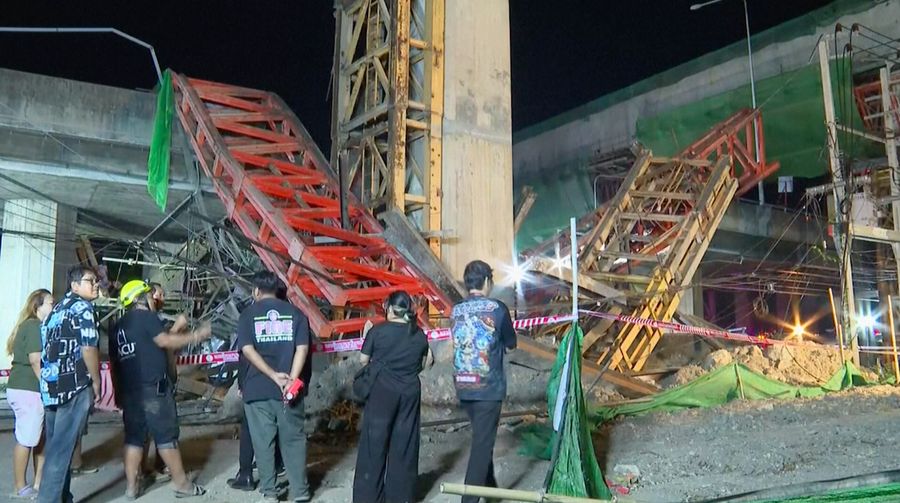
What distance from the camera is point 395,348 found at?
4.92 metres

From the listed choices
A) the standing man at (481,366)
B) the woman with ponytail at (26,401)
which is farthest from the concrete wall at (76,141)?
the standing man at (481,366)

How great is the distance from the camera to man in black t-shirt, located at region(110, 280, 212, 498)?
5.09 meters

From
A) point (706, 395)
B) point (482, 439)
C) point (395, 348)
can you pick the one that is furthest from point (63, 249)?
point (706, 395)

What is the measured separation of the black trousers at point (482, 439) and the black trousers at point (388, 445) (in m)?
0.43

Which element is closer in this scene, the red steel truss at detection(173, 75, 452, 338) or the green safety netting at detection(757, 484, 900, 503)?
the green safety netting at detection(757, 484, 900, 503)

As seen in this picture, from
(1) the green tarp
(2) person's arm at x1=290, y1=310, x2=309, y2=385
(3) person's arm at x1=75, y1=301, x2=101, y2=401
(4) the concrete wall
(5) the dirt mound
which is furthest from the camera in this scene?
(5) the dirt mound

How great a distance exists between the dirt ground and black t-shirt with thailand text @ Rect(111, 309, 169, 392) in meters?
0.90

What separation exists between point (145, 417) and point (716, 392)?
6476 mm

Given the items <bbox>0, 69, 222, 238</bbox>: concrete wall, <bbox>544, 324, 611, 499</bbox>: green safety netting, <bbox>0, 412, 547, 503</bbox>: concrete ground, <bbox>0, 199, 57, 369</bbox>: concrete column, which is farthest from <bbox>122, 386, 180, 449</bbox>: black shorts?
<bbox>0, 199, 57, 369</bbox>: concrete column

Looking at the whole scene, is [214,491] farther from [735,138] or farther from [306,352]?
[735,138]

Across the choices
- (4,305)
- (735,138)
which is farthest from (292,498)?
(735,138)

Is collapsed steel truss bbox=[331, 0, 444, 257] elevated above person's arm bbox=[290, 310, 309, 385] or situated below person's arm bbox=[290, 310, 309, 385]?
above

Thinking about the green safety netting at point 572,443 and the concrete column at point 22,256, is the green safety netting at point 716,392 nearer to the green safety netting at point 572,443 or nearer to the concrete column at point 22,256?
the green safety netting at point 572,443

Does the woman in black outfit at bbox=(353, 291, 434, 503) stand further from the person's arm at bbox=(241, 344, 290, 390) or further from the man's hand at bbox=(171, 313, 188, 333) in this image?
the man's hand at bbox=(171, 313, 188, 333)
